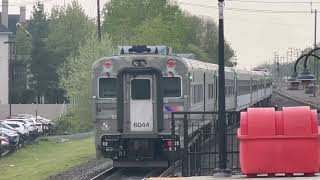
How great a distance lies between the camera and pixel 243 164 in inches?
568

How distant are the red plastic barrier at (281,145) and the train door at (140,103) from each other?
8.21 m

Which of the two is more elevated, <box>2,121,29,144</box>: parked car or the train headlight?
the train headlight

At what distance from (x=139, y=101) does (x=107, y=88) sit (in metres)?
1.04

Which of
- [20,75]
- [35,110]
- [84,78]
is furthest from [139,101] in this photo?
[20,75]

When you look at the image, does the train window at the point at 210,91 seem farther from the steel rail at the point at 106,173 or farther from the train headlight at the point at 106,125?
the train headlight at the point at 106,125

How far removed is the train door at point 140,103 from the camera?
73.7 ft

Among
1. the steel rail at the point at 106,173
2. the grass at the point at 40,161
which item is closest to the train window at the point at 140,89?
the steel rail at the point at 106,173

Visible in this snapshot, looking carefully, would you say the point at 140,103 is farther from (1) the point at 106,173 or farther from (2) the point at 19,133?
(2) the point at 19,133

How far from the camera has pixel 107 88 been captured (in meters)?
23.0

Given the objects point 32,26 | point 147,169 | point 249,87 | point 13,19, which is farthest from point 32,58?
point 147,169

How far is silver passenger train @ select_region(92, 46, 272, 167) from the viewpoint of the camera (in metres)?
22.5

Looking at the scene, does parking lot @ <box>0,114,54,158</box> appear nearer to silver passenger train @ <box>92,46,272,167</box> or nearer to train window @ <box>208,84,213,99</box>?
train window @ <box>208,84,213,99</box>

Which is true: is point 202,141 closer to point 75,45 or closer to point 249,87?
point 249,87

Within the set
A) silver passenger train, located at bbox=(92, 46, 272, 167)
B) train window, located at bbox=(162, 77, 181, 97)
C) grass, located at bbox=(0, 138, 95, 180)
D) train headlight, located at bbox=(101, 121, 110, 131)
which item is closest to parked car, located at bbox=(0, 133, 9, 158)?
grass, located at bbox=(0, 138, 95, 180)
